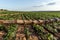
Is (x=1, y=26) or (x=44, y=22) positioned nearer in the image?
(x=1, y=26)

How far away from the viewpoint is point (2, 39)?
823 cm

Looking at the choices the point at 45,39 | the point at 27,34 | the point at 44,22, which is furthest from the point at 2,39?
the point at 44,22

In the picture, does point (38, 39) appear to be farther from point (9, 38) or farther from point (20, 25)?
point (20, 25)

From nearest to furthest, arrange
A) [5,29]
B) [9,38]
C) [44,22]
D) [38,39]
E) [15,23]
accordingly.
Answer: [9,38], [38,39], [5,29], [15,23], [44,22]

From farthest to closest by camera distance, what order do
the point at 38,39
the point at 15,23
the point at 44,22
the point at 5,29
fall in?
the point at 44,22 → the point at 15,23 → the point at 5,29 → the point at 38,39

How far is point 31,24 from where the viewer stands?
1219 cm

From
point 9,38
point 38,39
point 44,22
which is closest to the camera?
point 9,38

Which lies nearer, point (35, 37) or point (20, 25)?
point (35, 37)

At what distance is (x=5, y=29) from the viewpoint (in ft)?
34.2

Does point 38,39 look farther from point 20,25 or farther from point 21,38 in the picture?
point 20,25

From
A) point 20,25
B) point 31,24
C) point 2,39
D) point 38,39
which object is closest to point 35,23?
point 31,24

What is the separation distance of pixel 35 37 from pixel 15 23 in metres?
3.31

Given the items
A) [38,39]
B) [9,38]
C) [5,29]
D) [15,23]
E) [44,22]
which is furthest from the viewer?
[44,22]

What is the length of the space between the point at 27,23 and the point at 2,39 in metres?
4.23
